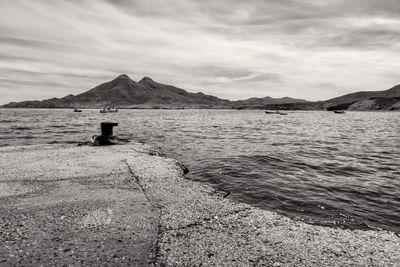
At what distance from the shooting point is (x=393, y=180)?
37.6 ft

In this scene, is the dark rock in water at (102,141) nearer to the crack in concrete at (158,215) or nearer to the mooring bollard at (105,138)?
the mooring bollard at (105,138)

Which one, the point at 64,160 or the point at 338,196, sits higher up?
the point at 64,160

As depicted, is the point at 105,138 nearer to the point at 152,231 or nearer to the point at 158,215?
the point at 158,215

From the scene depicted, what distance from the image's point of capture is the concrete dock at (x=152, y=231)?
4.16 metres

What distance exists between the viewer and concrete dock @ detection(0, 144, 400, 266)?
4.16 meters

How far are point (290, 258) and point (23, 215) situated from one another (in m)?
4.83

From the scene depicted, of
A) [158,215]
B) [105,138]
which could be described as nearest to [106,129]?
[105,138]

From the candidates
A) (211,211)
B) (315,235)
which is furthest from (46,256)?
(315,235)

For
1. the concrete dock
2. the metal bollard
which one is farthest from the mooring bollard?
the concrete dock

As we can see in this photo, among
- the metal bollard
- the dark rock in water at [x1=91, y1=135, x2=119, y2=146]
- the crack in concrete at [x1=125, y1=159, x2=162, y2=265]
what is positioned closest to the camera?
the crack in concrete at [x1=125, y1=159, x2=162, y2=265]

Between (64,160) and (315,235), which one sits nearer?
(315,235)

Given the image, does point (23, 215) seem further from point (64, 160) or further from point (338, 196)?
point (338, 196)

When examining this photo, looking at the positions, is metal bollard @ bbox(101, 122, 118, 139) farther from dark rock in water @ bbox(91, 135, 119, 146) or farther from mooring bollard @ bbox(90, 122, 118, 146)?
dark rock in water @ bbox(91, 135, 119, 146)

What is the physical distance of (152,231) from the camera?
16.1 ft
